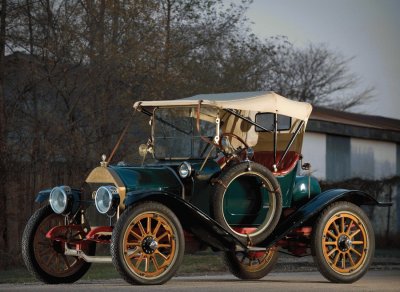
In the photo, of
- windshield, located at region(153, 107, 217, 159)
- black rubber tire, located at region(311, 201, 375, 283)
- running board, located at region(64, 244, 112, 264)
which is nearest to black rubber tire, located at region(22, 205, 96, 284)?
running board, located at region(64, 244, 112, 264)

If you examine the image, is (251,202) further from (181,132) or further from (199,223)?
(181,132)

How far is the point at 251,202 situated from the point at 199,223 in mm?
972

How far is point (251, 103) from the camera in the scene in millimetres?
13672

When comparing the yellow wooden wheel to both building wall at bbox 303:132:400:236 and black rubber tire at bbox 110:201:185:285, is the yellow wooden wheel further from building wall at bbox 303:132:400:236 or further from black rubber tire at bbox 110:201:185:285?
building wall at bbox 303:132:400:236

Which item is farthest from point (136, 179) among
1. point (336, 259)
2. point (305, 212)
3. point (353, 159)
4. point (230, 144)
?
point (353, 159)

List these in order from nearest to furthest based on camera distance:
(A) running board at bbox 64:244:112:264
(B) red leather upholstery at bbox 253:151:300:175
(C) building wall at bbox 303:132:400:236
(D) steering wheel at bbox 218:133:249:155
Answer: (A) running board at bbox 64:244:112:264 < (D) steering wheel at bbox 218:133:249:155 < (B) red leather upholstery at bbox 253:151:300:175 < (C) building wall at bbox 303:132:400:236

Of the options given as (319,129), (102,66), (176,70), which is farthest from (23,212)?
(319,129)

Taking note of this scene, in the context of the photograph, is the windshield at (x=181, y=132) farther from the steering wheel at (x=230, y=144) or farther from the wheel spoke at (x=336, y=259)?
the wheel spoke at (x=336, y=259)

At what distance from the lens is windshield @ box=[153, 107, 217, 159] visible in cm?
1361

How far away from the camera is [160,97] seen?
25656 millimetres

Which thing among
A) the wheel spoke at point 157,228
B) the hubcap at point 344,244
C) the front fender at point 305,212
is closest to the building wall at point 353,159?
the front fender at point 305,212

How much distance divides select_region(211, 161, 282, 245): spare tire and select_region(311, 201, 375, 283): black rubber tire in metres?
0.68

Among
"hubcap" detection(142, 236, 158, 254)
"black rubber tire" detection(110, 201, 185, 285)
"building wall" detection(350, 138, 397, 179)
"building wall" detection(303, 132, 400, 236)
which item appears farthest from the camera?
"building wall" detection(350, 138, 397, 179)

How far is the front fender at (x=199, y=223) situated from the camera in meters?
12.4
